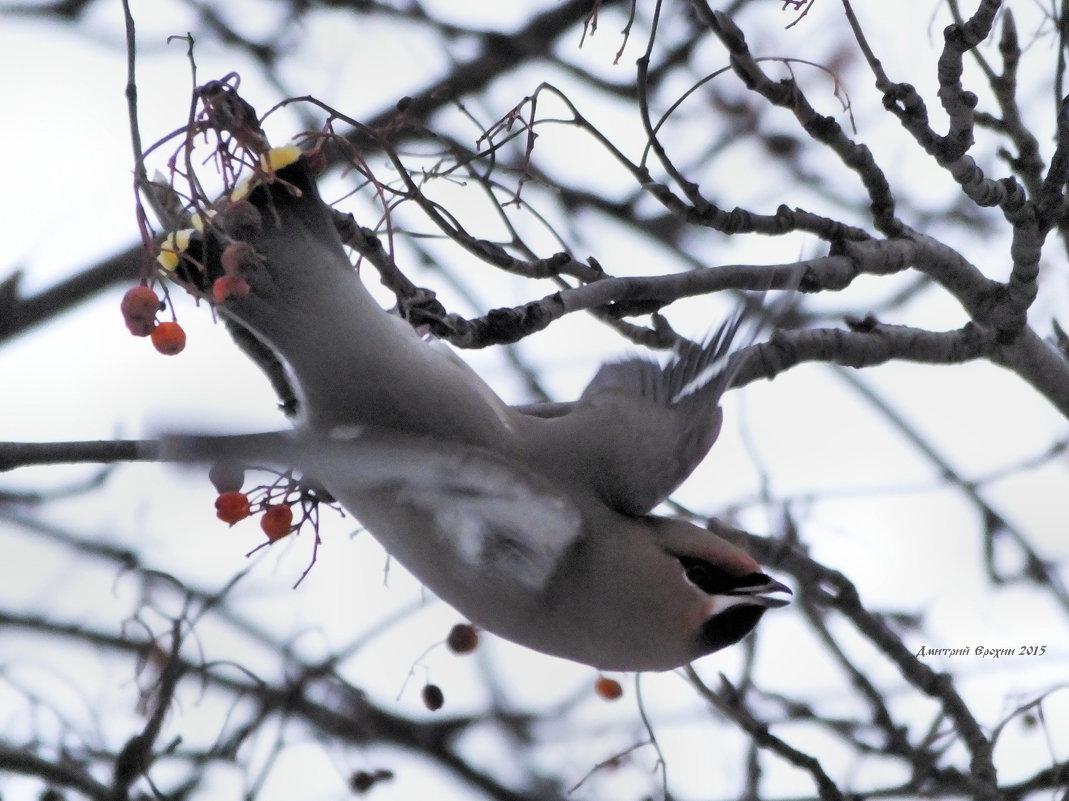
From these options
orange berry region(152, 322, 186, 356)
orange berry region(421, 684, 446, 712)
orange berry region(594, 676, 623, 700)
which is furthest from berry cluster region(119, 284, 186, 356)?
orange berry region(594, 676, 623, 700)

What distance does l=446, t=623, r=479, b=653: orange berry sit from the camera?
3463 mm

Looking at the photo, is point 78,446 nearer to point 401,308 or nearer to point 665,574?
point 401,308

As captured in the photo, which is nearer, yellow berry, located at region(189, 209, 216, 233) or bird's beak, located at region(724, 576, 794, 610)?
yellow berry, located at region(189, 209, 216, 233)

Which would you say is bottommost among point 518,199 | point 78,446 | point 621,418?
point 78,446

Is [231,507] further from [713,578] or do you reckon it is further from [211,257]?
[713,578]

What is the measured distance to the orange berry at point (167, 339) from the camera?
8.82 feet

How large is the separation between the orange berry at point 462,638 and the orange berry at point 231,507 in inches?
35.0

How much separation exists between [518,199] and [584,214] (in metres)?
2.37

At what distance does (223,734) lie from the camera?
11.3ft

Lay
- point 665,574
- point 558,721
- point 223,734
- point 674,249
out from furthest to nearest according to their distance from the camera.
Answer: point 674,249 → point 558,721 → point 223,734 → point 665,574

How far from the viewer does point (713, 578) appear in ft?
9.93

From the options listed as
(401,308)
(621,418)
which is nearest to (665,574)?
(621,418)

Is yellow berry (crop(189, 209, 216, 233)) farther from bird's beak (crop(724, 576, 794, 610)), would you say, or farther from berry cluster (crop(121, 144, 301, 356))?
bird's beak (crop(724, 576, 794, 610))

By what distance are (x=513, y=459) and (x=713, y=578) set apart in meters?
0.56
